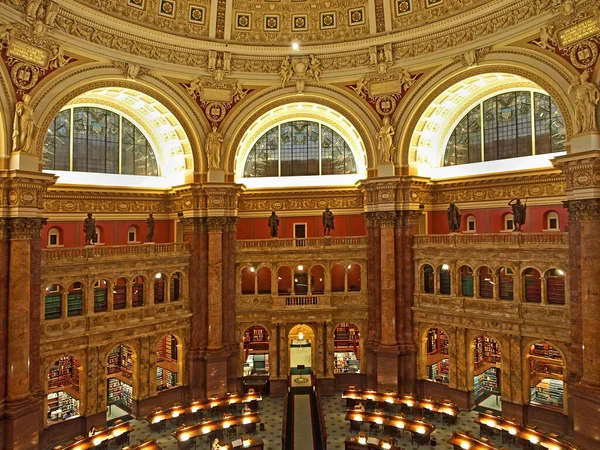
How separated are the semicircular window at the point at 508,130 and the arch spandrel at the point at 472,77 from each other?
81 centimetres

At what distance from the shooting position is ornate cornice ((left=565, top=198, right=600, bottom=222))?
20469mm

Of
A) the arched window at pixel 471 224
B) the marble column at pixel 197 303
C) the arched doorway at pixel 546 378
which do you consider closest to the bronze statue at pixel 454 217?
the arched window at pixel 471 224

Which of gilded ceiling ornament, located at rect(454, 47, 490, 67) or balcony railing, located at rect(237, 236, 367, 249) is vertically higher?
gilded ceiling ornament, located at rect(454, 47, 490, 67)

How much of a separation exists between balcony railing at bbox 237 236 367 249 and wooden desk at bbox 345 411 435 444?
10.6 m

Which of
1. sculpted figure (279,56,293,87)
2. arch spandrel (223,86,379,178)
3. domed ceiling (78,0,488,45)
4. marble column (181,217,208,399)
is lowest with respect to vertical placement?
marble column (181,217,208,399)

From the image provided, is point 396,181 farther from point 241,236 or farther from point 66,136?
point 66,136

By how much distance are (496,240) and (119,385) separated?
81.2 feet

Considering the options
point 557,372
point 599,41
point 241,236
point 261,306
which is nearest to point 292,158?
point 241,236

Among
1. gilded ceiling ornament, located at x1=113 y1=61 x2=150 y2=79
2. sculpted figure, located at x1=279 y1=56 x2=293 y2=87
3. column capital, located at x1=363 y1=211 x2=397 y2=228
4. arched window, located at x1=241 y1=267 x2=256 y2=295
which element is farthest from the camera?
arched window, located at x1=241 y1=267 x2=256 y2=295

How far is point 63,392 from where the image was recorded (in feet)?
84.4

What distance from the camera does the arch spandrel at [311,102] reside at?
2873cm

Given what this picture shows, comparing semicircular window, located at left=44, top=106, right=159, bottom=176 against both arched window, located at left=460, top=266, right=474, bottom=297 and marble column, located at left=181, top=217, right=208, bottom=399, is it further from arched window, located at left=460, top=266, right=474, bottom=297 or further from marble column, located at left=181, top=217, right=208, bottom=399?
arched window, located at left=460, top=266, right=474, bottom=297

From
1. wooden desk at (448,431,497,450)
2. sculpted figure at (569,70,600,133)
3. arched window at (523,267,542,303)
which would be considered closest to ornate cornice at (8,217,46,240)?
wooden desk at (448,431,497,450)

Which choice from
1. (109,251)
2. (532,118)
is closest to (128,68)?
(109,251)
